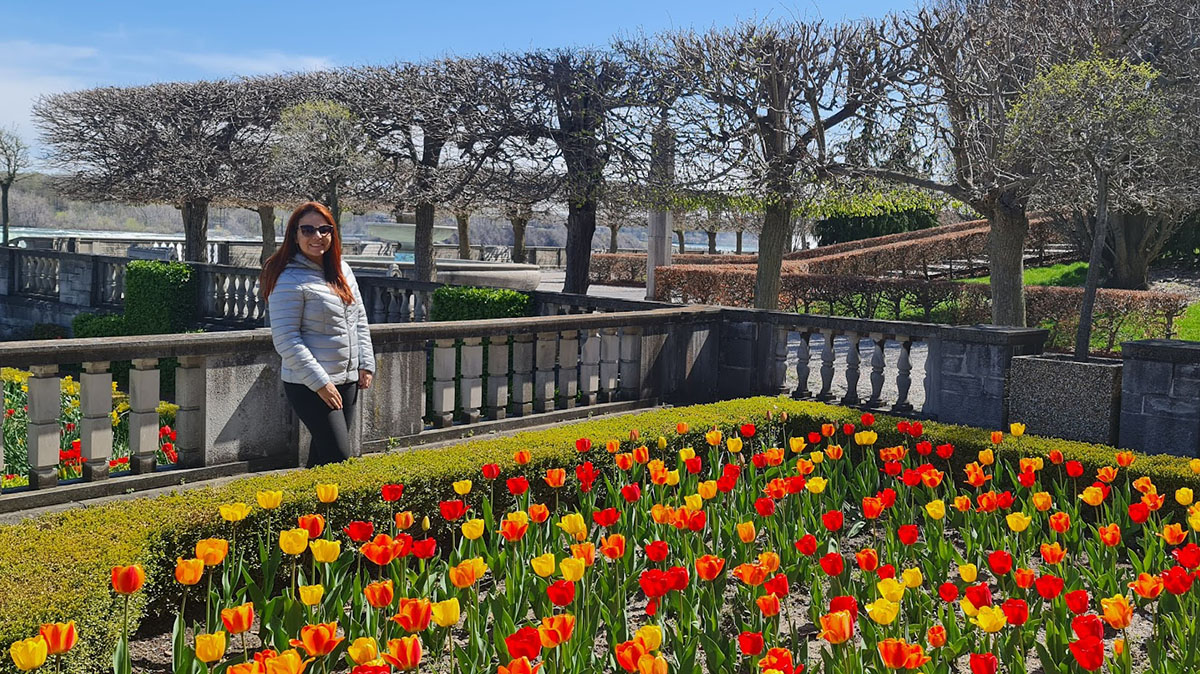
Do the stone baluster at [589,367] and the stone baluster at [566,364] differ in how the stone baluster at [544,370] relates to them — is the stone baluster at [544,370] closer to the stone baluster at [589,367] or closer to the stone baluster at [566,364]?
the stone baluster at [566,364]

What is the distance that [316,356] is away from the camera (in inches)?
221

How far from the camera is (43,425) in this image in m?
5.67

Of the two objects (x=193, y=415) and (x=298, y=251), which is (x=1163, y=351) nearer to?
(x=298, y=251)

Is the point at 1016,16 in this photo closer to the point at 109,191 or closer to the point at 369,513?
the point at 369,513

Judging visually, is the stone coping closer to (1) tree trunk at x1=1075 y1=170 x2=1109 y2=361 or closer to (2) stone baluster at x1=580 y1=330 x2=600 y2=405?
(1) tree trunk at x1=1075 y1=170 x2=1109 y2=361

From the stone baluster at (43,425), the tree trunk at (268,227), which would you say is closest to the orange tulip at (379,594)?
the stone baluster at (43,425)

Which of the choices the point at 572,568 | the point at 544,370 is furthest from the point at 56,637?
the point at 544,370

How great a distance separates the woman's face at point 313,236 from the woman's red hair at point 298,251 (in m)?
0.02

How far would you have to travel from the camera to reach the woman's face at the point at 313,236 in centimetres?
551

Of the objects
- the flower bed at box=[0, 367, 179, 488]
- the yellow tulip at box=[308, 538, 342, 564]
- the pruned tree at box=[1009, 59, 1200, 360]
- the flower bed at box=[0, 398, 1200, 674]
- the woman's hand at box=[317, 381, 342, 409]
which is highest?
the pruned tree at box=[1009, 59, 1200, 360]

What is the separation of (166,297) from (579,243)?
7.12 metres

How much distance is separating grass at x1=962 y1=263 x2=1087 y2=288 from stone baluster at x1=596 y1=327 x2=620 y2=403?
1765 centimetres

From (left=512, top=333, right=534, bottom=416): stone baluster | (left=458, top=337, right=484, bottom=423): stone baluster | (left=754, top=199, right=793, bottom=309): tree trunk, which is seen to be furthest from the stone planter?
(left=754, top=199, right=793, bottom=309): tree trunk

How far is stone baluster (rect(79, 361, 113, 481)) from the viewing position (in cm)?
587
